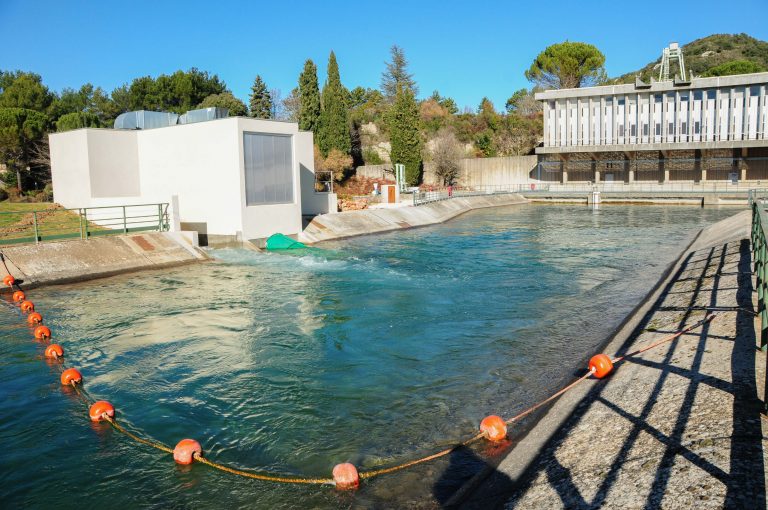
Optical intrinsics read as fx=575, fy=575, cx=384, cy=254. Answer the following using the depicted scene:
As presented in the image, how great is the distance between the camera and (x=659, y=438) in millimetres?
6039

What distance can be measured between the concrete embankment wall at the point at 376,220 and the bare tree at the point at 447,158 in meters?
14.1

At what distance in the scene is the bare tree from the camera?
2494 inches

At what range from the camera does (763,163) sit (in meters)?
56.3

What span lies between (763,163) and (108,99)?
71307 millimetres

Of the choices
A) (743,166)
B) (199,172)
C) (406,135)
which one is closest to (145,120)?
(199,172)

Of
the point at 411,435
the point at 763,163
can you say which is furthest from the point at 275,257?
the point at 763,163

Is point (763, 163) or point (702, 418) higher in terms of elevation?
point (763, 163)

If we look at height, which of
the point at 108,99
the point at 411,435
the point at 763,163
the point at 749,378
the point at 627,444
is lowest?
the point at 411,435

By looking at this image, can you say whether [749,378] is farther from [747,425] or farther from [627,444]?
[627,444]

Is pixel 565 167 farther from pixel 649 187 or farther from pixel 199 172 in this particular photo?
pixel 199 172

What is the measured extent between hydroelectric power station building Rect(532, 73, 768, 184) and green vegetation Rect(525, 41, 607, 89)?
52.5 ft

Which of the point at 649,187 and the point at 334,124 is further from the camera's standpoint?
the point at 649,187

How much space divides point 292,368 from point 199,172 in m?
18.6

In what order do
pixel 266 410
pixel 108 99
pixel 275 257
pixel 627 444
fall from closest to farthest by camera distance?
pixel 627 444, pixel 266 410, pixel 275 257, pixel 108 99
